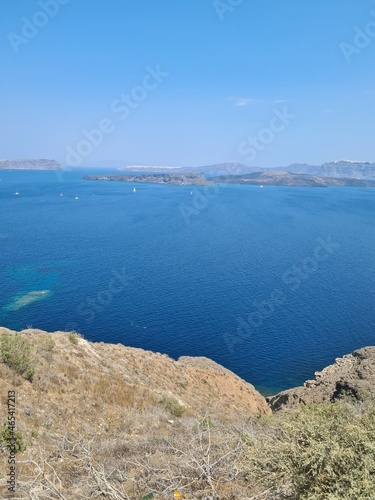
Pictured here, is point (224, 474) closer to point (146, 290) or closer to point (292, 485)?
point (292, 485)

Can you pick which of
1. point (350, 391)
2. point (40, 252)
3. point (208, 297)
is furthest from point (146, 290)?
point (350, 391)

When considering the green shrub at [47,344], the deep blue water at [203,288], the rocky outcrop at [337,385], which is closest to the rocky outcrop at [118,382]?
the green shrub at [47,344]

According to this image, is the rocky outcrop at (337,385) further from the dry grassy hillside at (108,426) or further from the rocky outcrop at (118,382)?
the dry grassy hillside at (108,426)

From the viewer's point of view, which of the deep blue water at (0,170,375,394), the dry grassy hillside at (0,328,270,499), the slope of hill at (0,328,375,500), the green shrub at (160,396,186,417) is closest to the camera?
the slope of hill at (0,328,375,500)

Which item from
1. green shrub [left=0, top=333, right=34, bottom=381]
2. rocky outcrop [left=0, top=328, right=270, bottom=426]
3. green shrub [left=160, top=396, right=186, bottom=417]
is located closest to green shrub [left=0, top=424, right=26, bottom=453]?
rocky outcrop [left=0, top=328, right=270, bottom=426]

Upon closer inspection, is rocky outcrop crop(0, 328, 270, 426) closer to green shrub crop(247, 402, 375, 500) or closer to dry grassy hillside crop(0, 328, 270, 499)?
dry grassy hillside crop(0, 328, 270, 499)
